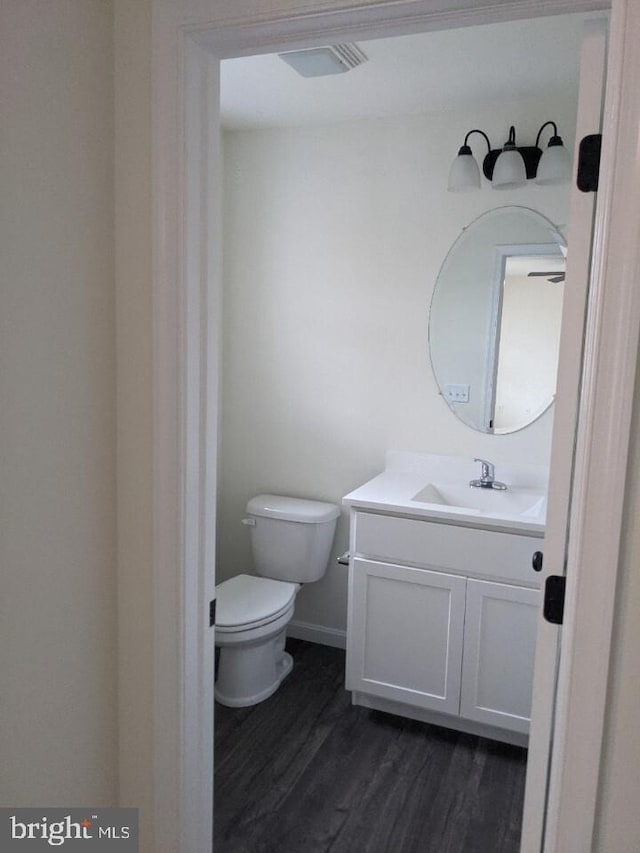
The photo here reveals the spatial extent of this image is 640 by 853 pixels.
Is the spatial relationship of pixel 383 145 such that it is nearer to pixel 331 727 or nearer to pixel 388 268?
pixel 388 268

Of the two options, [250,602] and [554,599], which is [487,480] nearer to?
[250,602]

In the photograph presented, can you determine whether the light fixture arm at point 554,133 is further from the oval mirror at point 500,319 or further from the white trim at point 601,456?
the white trim at point 601,456

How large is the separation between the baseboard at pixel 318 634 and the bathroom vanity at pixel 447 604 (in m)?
0.49

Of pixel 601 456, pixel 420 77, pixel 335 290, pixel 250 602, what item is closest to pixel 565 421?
pixel 601 456

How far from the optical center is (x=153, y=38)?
121cm

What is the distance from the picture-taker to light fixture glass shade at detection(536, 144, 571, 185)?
2299mm

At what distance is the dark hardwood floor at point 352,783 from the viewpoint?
1920 mm

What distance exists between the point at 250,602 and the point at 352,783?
0.75 m

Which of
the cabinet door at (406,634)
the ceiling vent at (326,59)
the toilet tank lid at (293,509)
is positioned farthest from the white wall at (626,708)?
the toilet tank lid at (293,509)

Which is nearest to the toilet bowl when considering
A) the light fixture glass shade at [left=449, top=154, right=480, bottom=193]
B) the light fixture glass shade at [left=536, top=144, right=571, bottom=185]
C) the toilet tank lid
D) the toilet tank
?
the toilet tank

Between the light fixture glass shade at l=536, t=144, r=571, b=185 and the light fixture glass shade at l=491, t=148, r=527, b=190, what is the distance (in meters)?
0.07

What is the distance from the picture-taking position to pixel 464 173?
7.88 ft

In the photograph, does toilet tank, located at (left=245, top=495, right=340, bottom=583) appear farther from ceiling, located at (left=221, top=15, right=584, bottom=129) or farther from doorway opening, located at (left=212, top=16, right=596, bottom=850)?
ceiling, located at (left=221, top=15, right=584, bottom=129)

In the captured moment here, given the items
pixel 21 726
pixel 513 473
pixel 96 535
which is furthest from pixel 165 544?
pixel 513 473
